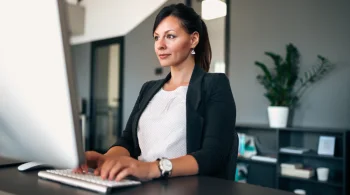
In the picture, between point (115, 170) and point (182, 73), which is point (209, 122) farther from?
point (115, 170)

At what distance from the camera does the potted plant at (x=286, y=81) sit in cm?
362

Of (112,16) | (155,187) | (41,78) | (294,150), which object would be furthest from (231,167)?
(112,16)

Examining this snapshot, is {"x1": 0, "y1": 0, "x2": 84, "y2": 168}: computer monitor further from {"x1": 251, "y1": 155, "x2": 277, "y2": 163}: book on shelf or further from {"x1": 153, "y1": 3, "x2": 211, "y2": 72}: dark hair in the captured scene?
{"x1": 251, "y1": 155, "x2": 277, "y2": 163}: book on shelf

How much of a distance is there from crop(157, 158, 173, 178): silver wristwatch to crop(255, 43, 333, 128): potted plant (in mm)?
2898

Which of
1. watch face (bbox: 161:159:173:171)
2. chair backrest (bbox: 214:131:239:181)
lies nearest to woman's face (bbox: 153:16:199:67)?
chair backrest (bbox: 214:131:239:181)

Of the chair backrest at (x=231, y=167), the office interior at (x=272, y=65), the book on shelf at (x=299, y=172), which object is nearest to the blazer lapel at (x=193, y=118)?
the chair backrest at (x=231, y=167)

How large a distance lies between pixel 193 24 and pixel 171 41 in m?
0.14

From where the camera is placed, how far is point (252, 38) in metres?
4.25

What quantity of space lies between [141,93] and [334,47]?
2.80m

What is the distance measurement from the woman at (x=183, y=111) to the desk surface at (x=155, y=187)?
14 cm

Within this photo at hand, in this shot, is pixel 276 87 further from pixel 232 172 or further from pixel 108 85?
pixel 108 85

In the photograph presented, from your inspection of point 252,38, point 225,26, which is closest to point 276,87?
point 252,38

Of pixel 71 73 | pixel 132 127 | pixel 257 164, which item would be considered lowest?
pixel 257 164

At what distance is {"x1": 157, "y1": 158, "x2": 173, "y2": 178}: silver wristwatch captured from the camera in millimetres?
924
